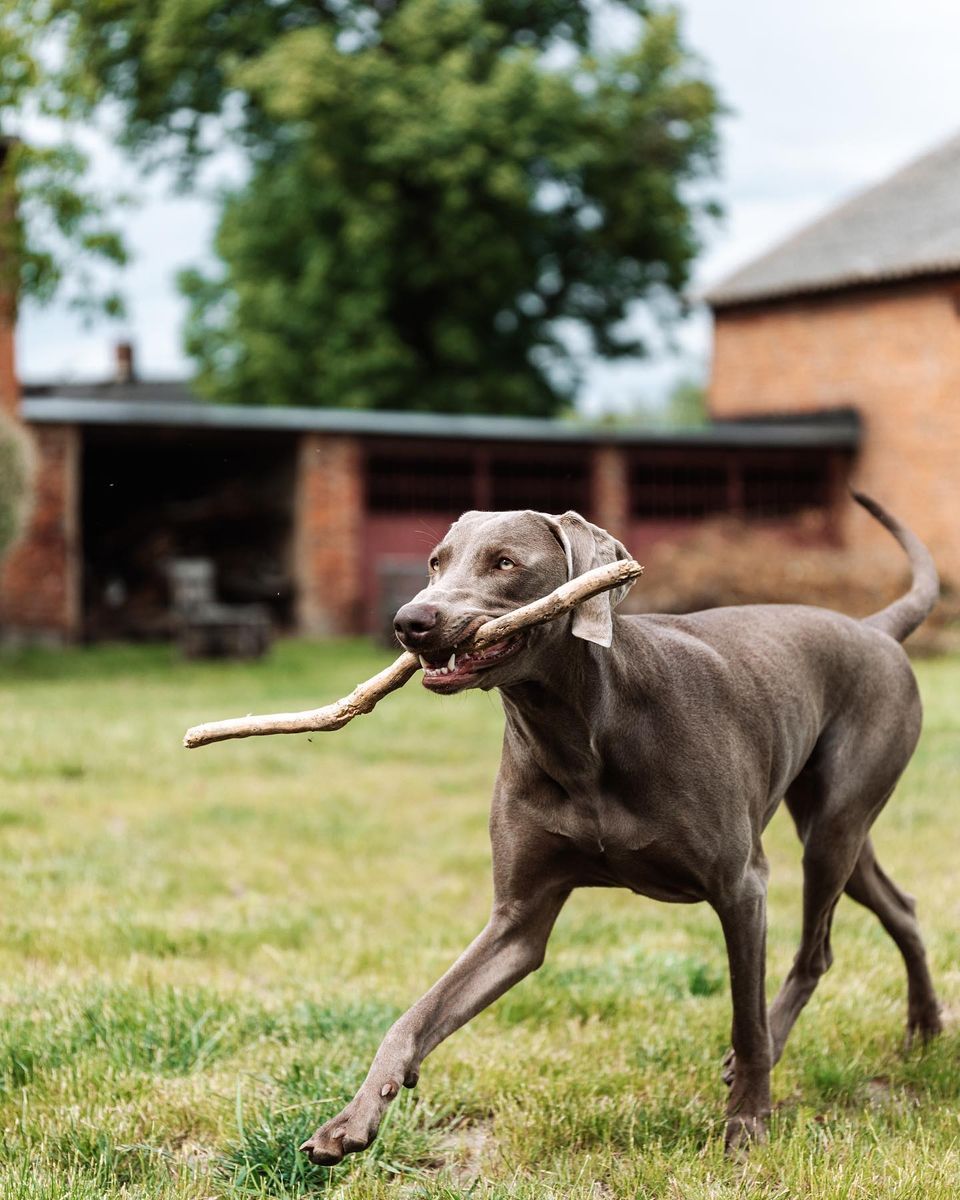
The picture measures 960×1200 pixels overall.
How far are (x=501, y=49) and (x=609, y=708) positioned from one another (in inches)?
1148

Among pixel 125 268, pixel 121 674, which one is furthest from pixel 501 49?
pixel 121 674

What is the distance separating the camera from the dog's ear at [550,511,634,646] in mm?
3062

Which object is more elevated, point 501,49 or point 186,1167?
point 501,49

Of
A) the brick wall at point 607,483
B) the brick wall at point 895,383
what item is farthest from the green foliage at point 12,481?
the brick wall at point 895,383

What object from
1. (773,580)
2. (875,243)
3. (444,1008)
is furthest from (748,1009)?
(875,243)

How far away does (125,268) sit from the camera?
17.0 metres

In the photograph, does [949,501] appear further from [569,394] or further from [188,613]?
[188,613]

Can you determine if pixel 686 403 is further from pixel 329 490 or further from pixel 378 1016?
pixel 378 1016

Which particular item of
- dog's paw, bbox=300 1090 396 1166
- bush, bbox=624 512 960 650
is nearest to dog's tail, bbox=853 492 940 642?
dog's paw, bbox=300 1090 396 1166

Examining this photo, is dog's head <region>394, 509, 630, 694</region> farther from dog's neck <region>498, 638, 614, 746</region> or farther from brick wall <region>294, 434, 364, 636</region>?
brick wall <region>294, 434, 364, 636</region>

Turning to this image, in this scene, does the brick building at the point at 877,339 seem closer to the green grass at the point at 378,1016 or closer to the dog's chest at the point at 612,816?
the green grass at the point at 378,1016

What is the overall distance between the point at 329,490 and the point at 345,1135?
19.7 meters

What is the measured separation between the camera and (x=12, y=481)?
604 inches

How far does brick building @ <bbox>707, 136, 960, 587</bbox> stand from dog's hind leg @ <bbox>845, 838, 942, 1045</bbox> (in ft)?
65.6
